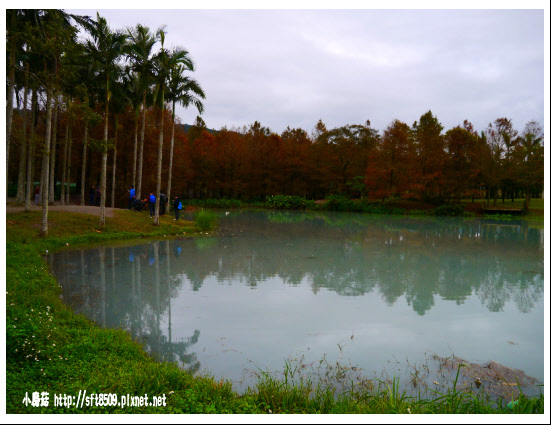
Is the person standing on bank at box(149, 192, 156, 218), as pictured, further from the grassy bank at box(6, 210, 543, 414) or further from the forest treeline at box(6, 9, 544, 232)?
the grassy bank at box(6, 210, 543, 414)

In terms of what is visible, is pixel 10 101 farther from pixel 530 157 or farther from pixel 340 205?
pixel 530 157

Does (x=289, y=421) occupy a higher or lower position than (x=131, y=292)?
higher

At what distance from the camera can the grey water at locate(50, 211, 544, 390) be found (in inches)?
236

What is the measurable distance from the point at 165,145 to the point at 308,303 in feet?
91.7

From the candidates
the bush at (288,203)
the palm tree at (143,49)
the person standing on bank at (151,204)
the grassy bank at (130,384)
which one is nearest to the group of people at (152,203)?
the person standing on bank at (151,204)

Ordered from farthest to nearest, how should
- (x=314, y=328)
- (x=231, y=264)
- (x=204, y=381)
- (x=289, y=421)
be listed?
(x=231, y=264) → (x=314, y=328) → (x=204, y=381) → (x=289, y=421)

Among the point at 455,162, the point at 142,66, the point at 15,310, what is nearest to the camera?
the point at 15,310

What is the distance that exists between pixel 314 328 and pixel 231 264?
20.1 ft

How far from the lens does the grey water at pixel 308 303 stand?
6000mm

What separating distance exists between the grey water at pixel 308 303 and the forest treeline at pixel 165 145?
6.57 meters

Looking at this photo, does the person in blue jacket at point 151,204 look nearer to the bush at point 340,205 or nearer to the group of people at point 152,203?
the group of people at point 152,203
